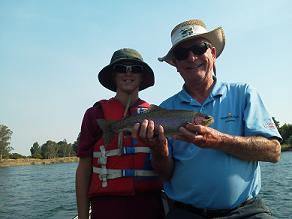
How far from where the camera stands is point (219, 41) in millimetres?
5395

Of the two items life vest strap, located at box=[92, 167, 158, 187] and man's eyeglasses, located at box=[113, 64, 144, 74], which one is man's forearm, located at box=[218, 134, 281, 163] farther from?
man's eyeglasses, located at box=[113, 64, 144, 74]

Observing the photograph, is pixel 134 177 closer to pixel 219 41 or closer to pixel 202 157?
pixel 202 157

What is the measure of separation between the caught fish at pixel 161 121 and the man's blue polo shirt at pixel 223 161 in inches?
8.7

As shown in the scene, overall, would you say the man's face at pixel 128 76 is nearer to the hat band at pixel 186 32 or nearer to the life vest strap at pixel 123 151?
the hat band at pixel 186 32

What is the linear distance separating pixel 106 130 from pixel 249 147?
1.78m

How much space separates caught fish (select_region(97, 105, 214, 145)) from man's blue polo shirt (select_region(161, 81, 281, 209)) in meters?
0.22

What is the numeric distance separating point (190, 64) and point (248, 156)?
140 centimetres

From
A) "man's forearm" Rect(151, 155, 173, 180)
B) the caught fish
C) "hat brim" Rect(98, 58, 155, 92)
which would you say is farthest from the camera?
Answer: "hat brim" Rect(98, 58, 155, 92)

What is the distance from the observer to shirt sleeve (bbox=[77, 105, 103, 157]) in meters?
5.14

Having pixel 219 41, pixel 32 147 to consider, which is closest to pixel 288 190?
pixel 219 41

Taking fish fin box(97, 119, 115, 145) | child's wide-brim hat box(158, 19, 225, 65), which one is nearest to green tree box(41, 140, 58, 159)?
fish fin box(97, 119, 115, 145)

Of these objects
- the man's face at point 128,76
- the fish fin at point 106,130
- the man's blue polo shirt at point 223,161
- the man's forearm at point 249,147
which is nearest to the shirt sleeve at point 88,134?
the fish fin at point 106,130

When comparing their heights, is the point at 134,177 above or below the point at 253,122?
below

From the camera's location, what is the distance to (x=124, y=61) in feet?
16.9
